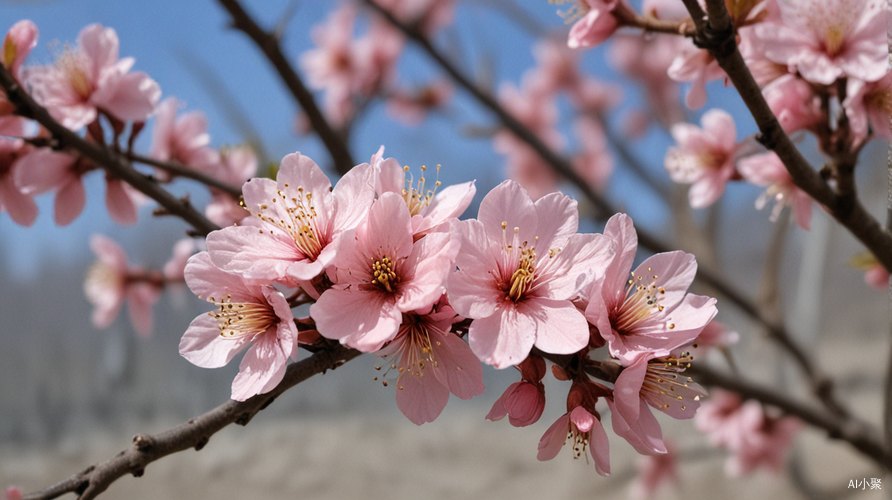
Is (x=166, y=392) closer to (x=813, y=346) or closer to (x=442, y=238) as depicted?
(x=442, y=238)

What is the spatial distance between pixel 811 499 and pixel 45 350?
279cm

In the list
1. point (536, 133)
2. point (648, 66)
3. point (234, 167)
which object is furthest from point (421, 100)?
point (648, 66)

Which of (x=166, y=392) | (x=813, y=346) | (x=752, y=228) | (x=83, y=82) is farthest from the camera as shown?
(x=752, y=228)

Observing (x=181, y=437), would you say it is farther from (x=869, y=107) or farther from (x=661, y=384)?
(x=869, y=107)

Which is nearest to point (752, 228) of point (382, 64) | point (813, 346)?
point (813, 346)

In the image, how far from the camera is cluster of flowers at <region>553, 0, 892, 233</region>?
455 millimetres

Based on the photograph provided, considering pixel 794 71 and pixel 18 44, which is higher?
pixel 18 44

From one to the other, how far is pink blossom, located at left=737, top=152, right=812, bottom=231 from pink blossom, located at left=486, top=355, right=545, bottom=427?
0.37 m

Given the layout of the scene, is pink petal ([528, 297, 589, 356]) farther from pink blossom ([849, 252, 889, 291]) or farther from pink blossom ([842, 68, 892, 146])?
pink blossom ([849, 252, 889, 291])

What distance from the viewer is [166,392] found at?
2.20 m

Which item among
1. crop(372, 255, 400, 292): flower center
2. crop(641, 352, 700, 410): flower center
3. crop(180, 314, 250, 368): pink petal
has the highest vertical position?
crop(372, 255, 400, 292): flower center

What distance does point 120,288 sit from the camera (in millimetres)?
928

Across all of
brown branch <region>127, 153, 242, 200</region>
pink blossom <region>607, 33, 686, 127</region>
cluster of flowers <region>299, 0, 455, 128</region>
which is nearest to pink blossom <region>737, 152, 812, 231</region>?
brown branch <region>127, 153, 242, 200</region>

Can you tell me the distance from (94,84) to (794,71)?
0.71m
